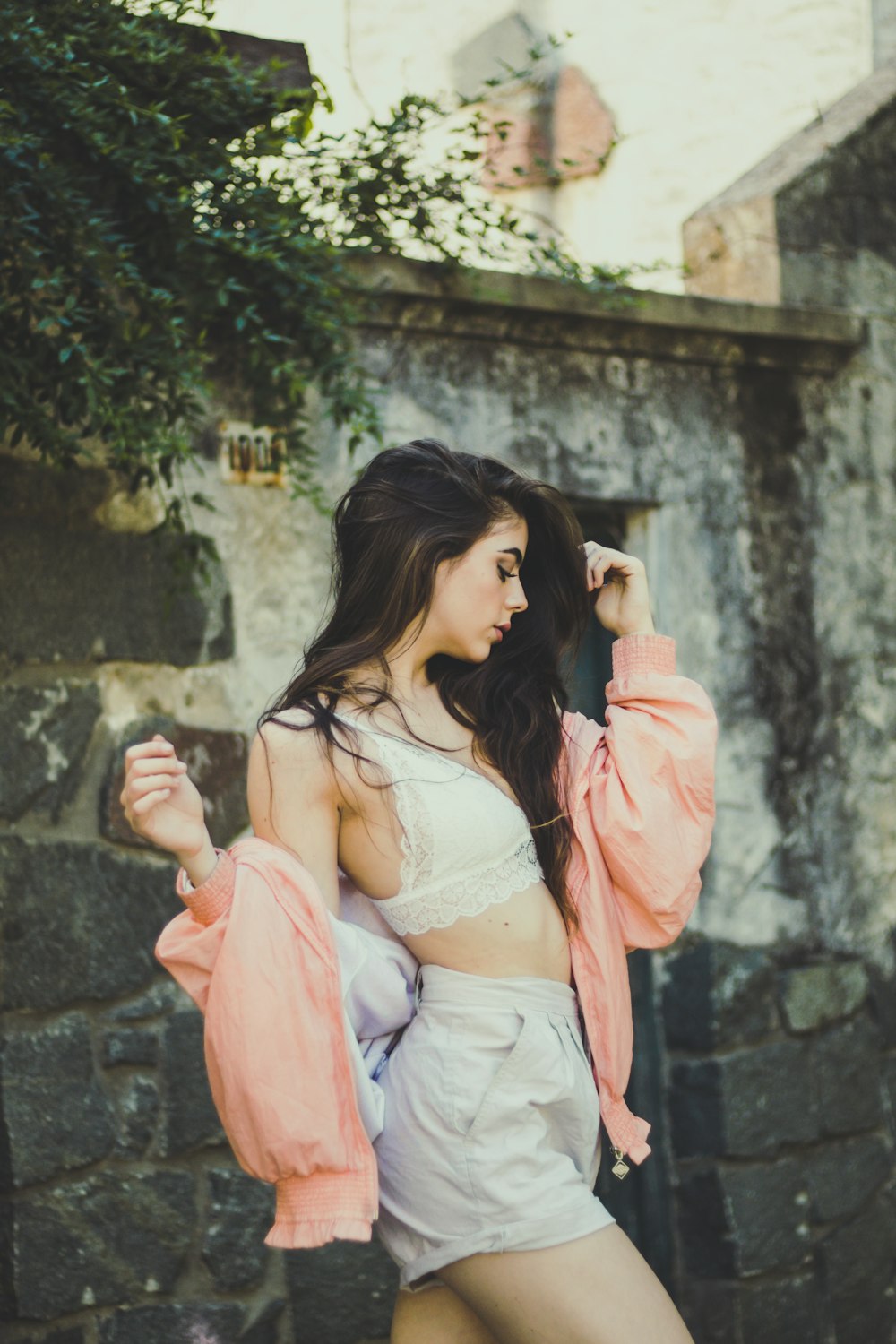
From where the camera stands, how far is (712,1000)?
4.05 meters

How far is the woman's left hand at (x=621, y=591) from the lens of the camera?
2408 mm

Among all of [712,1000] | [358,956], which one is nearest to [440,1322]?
[358,956]

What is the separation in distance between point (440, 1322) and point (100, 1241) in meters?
1.30

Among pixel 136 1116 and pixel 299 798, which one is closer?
pixel 299 798

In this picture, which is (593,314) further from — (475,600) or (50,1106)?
(50,1106)

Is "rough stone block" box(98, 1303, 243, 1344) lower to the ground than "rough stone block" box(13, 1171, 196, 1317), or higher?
lower

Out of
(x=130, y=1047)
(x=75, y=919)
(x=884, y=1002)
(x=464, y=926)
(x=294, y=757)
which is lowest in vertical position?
(x=884, y=1002)

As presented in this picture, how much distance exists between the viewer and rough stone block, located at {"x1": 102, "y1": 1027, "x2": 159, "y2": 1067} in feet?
10.7

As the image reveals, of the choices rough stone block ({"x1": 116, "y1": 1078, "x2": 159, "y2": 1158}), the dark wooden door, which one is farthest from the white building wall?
rough stone block ({"x1": 116, "y1": 1078, "x2": 159, "y2": 1158})

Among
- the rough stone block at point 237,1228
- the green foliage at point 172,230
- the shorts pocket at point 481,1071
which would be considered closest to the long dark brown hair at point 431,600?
the shorts pocket at point 481,1071

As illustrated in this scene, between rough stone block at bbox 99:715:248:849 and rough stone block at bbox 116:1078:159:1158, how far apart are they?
0.52 m

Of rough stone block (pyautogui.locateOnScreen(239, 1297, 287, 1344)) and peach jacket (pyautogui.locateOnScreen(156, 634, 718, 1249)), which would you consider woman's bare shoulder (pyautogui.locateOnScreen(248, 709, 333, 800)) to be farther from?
rough stone block (pyautogui.locateOnScreen(239, 1297, 287, 1344))

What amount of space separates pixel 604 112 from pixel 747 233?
86.5 inches

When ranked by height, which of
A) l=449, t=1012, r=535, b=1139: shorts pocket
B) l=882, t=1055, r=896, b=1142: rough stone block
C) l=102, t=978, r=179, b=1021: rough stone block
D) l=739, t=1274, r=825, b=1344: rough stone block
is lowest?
l=739, t=1274, r=825, b=1344: rough stone block
